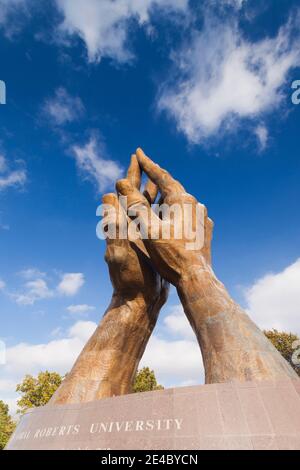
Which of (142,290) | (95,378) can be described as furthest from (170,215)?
(95,378)

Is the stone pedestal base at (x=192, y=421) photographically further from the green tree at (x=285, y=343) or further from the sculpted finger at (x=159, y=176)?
the green tree at (x=285, y=343)

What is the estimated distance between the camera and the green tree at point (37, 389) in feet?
94.3

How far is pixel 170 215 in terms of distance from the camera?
9.38 m

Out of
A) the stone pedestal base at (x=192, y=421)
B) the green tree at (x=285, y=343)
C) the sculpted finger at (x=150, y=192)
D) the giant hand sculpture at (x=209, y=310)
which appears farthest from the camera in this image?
the green tree at (x=285, y=343)

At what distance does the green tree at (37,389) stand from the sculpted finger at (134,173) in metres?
23.8

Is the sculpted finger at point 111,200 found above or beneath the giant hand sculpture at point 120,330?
above

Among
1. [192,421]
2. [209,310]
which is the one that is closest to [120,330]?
[209,310]

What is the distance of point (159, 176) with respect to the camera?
1080 centimetres

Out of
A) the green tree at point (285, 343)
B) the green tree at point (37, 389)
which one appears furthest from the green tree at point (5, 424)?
the green tree at point (285, 343)

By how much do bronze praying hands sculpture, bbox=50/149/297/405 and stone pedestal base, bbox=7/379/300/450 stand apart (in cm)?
62

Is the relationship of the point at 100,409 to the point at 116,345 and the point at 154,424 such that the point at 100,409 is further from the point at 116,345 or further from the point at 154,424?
the point at 116,345

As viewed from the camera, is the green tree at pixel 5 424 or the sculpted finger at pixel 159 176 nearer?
the sculpted finger at pixel 159 176

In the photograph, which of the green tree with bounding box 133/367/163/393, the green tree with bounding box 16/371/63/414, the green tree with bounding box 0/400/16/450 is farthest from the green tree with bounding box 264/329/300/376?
the green tree with bounding box 0/400/16/450

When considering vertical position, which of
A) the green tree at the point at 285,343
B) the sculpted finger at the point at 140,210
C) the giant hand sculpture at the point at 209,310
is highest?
the green tree at the point at 285,343
